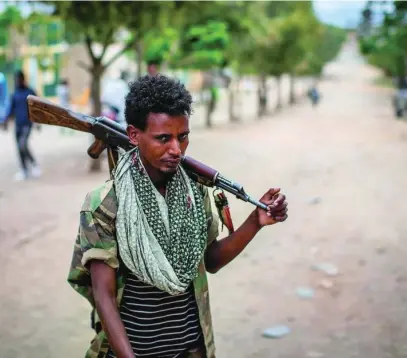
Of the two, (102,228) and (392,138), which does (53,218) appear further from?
(392,138)

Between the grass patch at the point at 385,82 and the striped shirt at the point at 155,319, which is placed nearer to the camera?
the striped shirt at the point at 155,319

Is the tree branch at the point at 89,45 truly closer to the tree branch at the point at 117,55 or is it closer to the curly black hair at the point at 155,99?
the tree branch at the point at 117,55

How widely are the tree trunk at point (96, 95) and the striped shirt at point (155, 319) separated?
31.6ft

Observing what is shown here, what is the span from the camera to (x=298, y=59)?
36.8m

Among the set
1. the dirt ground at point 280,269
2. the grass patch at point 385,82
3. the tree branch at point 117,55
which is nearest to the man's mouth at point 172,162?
the dirt ground at point 280,269

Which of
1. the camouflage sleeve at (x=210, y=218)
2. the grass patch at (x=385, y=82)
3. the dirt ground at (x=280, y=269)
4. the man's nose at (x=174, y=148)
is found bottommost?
the grass patch at (x=385, y=82)

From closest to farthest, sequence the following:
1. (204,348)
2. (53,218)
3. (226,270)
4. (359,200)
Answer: (204,348) < (226,270) < (53,218) < (359,200)

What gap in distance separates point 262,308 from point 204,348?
9.80 feet

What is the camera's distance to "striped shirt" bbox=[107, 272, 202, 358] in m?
2.09

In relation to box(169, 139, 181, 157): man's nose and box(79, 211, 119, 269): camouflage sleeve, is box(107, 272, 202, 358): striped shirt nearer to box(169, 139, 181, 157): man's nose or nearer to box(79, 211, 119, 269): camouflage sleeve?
box(79, 211, 119, 269): camouflage sleeve

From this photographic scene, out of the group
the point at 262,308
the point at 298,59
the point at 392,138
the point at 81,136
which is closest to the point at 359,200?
the point at 262,308

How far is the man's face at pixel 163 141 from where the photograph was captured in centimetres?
203

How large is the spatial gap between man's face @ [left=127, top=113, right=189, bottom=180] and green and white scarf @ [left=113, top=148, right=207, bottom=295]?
48 mm

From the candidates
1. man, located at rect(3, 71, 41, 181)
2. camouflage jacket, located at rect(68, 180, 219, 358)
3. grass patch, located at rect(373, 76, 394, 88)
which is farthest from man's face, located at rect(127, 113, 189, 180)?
grass patch, located at rect(373, 76, 394, 88)
